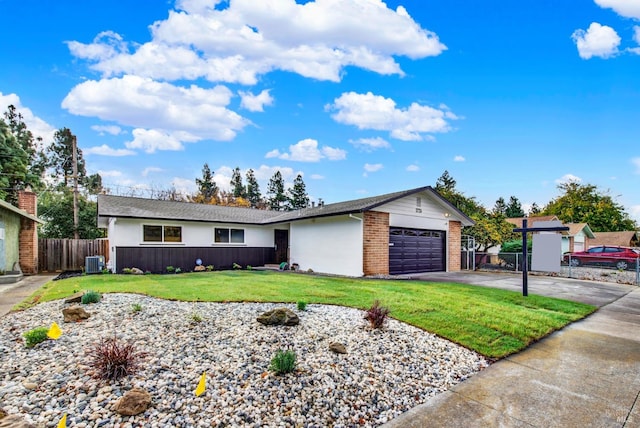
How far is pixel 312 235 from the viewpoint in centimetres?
1573

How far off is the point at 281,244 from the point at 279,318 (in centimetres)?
1415

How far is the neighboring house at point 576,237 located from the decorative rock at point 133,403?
33.3m

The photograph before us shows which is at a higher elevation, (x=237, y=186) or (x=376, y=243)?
(x=237, y=186)

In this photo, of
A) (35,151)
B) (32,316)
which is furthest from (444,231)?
(35,151)

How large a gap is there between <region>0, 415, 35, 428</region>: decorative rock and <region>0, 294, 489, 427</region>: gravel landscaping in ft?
0.69

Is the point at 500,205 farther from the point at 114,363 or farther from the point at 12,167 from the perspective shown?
the point at 114,363

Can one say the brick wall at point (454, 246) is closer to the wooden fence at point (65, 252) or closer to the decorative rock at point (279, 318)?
the decorative rock at point (279, 318)

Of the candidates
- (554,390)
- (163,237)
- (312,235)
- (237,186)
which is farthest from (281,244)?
(237,186)

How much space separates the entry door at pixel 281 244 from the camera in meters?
18.9

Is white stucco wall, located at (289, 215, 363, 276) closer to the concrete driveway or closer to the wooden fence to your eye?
the concrete driveway

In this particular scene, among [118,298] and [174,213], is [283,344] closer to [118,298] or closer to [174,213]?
[118,298]

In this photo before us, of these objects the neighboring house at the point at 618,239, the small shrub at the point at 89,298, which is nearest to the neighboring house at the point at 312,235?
the small shrub at the point at 89,298

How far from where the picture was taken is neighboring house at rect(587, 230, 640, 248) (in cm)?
3362

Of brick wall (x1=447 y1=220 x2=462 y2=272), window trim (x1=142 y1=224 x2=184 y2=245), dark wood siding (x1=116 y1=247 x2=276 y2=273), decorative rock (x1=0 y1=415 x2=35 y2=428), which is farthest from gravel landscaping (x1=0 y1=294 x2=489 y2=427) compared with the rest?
brick wall (x1=447 y1=220 x2=462 y2=272)
